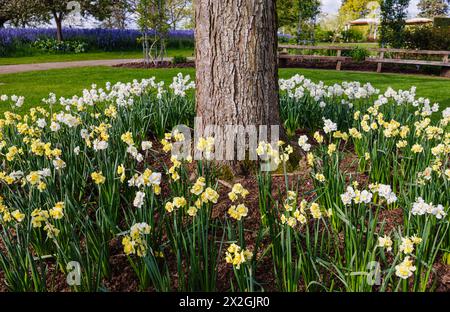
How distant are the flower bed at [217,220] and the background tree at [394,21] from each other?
13.0 metres

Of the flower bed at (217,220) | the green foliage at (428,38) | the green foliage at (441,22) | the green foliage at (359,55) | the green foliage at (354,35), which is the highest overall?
the green foliage at (354,35)

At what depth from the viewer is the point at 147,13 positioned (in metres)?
12.9

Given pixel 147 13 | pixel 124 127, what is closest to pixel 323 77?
pixel 147 13

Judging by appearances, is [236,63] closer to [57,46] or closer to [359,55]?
[359,55]

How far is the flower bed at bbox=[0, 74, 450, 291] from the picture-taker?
1.88 meters

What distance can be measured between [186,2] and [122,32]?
394 inches

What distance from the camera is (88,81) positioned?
9.80 metres

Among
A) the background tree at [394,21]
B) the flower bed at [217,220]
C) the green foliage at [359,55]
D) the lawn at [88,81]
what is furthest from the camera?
the background tree at [394,21]

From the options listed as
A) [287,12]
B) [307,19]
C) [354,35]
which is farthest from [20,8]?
[354,35]

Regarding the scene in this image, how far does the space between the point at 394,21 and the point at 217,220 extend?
15728mm

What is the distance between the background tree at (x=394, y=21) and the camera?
1566 centimetres

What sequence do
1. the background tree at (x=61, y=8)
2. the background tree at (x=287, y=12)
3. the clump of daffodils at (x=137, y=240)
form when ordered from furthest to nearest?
1. the background tree at (x=287, y=12)
2. the background tree at (x=61, y=8)
3. the clump of daffodils at (x=137, y=240)

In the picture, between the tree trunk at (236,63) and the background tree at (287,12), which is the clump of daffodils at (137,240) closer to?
the tree trunk at (236,63)

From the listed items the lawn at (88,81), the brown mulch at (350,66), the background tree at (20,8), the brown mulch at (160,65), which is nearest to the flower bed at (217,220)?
the lawn at (88,81)
